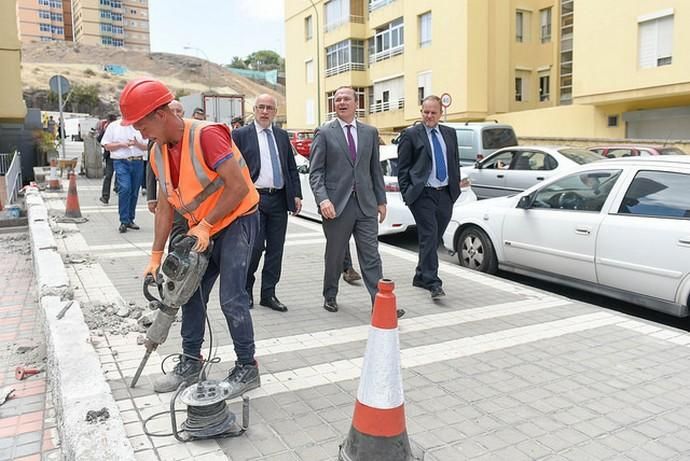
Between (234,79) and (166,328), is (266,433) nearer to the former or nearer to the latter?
(166,328)

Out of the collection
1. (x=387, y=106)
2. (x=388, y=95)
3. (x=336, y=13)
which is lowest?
(x=387, y=106)

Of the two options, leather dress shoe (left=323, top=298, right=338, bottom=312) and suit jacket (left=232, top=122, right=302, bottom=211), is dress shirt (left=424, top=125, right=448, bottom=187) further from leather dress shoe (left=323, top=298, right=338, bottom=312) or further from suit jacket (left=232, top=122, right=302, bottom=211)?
leather dress shoe (left=323, top=298, right=338, bottom=312)

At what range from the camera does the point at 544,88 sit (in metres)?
33.9

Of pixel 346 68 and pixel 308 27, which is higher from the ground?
pixel 308 27

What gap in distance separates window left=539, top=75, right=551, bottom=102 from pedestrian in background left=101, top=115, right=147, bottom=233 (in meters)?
28.5

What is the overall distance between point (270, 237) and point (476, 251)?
3104mm

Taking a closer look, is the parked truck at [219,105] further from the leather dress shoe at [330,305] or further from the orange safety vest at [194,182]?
the orange safety vest at [194,182]

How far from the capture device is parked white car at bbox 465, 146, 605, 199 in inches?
502

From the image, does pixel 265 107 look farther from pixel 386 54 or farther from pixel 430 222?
pixel 386 54

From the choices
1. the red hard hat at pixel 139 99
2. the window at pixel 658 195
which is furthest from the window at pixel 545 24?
the red hard hat at pixel 139 99

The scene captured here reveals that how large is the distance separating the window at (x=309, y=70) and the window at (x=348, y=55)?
306 cm

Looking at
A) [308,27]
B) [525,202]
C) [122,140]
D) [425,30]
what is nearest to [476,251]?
[525,202]

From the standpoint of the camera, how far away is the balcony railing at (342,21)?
40.6m

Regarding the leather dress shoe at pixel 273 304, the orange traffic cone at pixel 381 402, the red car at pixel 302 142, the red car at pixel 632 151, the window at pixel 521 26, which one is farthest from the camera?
the window at pixel 521 26
